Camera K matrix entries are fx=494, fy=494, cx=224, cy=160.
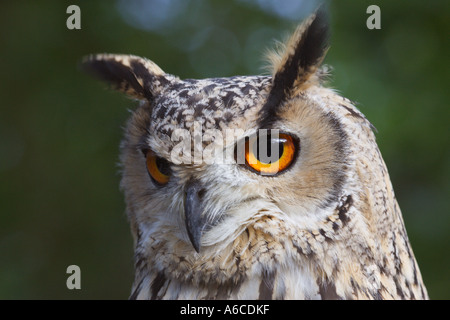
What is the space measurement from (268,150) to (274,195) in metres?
0.14

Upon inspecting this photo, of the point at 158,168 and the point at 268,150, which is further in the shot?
the point at 158,168

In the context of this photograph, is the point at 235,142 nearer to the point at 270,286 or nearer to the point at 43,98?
the point at 270,286

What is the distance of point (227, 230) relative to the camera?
5.00 feet

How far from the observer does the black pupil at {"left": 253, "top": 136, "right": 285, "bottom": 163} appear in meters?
1.50

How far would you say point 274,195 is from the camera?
151 cm

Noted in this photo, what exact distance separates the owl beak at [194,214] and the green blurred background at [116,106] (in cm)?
201

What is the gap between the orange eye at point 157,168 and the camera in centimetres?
167

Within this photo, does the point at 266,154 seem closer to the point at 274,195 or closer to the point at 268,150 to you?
the point at 268,150

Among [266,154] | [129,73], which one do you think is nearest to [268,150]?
[266,154]

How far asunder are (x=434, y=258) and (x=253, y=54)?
2.19m

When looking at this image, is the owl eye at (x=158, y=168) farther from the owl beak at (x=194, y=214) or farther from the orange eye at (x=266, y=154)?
the orange eye at (x=266, y=154)

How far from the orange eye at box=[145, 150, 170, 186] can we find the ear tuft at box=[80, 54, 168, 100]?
239mm

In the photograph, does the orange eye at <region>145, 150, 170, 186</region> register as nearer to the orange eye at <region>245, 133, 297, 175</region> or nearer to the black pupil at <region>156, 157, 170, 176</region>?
the black pupil at <region>156, 157, 170, 176</region>

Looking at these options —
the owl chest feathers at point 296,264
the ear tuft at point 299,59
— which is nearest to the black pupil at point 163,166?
the owl chest feathers at point 296,264
